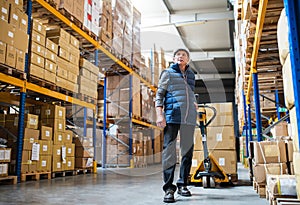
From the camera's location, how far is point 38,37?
212 inches

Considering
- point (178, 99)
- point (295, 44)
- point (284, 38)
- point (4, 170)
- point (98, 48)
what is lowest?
point (4, 170)

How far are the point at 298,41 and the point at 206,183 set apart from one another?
8.71ft

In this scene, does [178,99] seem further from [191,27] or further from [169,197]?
[191,27]

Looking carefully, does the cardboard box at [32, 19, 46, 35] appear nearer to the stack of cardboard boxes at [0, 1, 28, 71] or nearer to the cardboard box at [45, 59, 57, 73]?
the stack of cardboard boxes at [0, 1, 28, 71]

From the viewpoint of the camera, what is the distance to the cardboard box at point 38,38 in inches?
207

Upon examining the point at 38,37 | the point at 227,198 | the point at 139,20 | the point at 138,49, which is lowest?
the point at 227,198

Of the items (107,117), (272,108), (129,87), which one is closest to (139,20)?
(129,87)

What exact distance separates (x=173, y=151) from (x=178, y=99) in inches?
22.0

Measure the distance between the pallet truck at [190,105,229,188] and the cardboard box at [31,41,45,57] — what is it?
9.79ft

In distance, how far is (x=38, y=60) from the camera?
5.37m

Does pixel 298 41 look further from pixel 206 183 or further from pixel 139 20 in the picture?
pixel 139 20

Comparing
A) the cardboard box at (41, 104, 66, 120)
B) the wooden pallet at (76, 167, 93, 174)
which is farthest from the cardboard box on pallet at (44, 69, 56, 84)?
the wooden pallet at (76, 167, 93, 174)

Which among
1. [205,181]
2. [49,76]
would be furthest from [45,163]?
[205,181]

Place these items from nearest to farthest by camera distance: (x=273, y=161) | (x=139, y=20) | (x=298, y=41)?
(x=298, y=41) → (x=273, y=161) → (x=139, y=20)
